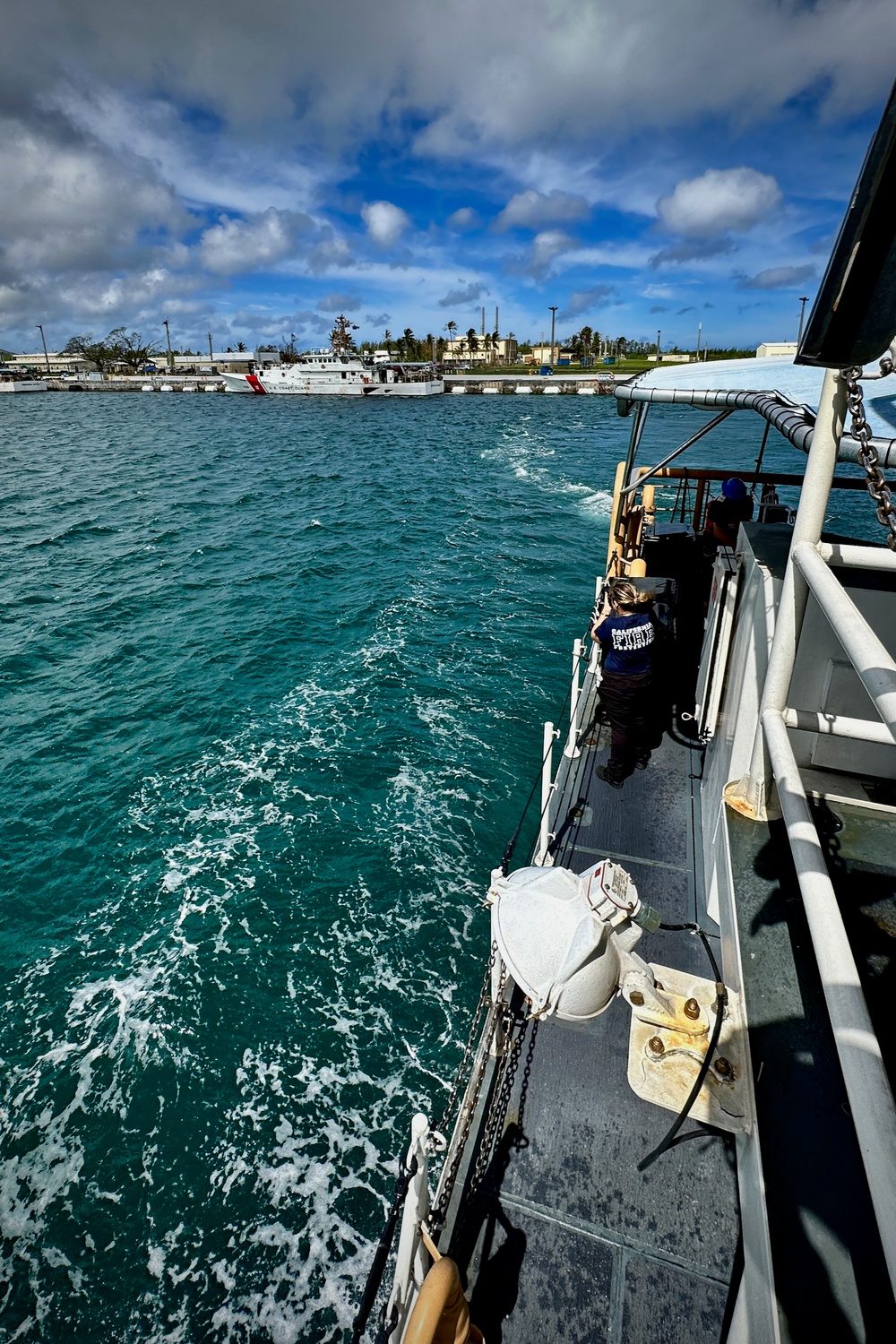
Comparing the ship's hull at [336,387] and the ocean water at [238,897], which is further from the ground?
the ship's hull at [336,387]

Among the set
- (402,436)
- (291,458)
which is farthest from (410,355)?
(291,458)

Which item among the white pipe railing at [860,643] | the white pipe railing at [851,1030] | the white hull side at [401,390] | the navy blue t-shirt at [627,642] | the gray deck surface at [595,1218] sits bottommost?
the gray deck surface at [595,1218]

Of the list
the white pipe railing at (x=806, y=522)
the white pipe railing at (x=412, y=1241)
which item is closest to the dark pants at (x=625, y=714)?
the white pipe railing at (x=806, y=522)

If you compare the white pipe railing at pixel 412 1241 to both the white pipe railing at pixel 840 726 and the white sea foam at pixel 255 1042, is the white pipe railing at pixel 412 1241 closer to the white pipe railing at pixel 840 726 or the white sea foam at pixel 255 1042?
the white pipe railing at pixel 840 726

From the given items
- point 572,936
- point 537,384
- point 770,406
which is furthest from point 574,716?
point 537,384

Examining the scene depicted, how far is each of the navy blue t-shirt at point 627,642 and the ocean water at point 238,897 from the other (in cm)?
424

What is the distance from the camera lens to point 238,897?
9.09 m

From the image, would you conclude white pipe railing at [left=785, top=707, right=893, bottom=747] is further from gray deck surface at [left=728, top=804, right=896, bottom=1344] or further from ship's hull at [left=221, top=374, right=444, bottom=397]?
ship's hull at [left=221, top=374, right=444, bottom=397]

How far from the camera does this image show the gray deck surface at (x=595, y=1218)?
10.9ft

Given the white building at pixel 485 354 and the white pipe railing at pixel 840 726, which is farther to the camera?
the white building at pixel 485 354

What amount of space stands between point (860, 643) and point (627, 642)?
482 centimetres

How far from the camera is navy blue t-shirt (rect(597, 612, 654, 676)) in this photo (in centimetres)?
639

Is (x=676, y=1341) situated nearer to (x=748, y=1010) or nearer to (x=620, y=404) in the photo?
(x=748, y=1010)

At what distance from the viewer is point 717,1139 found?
3965 mm
